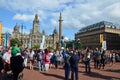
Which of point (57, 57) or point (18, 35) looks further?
point (18, 35)

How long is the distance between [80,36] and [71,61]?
162325mm

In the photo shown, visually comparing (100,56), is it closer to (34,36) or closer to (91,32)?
(91,32)

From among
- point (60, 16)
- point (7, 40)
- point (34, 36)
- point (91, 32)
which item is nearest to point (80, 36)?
point (91, 32)

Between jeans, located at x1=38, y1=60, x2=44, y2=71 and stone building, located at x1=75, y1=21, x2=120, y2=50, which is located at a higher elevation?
stone building, located at x1=75, y1=21, x2=120, y2=50

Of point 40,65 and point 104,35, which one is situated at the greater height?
point 104,35

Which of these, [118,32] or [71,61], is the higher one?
[118,32]

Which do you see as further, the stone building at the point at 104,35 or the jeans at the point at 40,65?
the stone building at the point at 104,35

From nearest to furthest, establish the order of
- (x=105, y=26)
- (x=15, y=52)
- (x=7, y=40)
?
1. (x=15, y=52)
2. (x=7, y=40)
3. (x=105, y=26)

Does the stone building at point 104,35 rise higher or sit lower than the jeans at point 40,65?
higher

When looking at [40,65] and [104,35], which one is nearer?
[40,65]

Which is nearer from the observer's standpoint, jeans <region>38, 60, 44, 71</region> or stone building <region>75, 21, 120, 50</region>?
jeans <region>38, 60, 44, 71</region>

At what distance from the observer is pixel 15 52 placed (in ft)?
35.9

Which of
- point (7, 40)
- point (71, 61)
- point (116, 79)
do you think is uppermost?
point (7, 40)

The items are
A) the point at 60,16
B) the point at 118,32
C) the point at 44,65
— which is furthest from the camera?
the point at 118,32
